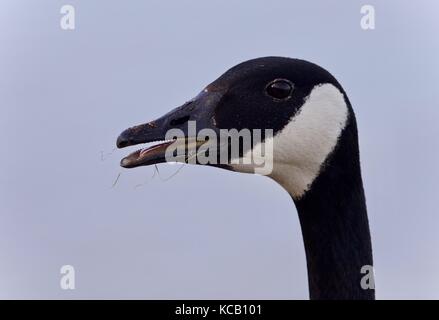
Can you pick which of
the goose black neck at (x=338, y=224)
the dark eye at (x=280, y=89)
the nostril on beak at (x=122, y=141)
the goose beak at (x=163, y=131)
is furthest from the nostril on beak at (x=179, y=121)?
the goose black neck at (x=338, y=224)

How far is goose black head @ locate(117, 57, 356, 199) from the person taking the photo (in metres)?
4.45

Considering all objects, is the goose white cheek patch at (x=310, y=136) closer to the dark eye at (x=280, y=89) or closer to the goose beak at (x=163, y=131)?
the dark eye at (x=280, y=89)

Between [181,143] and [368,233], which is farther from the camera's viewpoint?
[368,233]

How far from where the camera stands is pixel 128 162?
4.39 meters

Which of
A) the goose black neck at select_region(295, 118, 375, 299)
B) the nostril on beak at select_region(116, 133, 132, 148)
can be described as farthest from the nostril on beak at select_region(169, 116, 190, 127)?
the goose black neck at select_region(295, 118, 375, 299)

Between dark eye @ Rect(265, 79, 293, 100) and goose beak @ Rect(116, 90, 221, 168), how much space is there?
31 cm

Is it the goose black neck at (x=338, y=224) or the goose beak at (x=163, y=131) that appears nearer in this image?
the goose beak at (x=163, y=131)

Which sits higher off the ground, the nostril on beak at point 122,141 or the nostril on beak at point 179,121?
the nostril on beak at point 179,121

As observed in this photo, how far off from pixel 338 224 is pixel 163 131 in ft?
3.86

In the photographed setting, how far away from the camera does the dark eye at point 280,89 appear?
4512mm

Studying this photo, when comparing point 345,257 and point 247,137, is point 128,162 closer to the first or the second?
point 247,137

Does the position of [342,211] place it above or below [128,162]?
below

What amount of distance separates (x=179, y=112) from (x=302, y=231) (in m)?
1.05

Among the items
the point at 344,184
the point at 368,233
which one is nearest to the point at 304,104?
the point at 344,184
